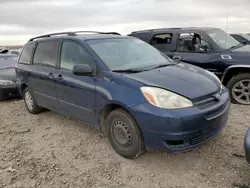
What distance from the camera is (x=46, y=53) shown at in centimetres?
489

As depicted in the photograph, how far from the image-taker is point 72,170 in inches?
136

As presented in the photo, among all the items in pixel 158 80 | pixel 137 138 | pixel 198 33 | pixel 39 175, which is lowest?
pixel 39 175

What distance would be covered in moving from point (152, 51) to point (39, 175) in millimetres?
2643

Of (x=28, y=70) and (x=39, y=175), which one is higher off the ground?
(x=28, y=70)

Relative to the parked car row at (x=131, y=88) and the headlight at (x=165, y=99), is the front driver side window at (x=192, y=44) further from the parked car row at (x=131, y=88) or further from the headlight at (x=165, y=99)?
the headlight at (x=165, y=99)

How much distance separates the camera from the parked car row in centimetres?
311

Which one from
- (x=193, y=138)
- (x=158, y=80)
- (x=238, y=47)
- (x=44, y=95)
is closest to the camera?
(x=193, y=138)

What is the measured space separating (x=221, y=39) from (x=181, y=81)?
10.9ft

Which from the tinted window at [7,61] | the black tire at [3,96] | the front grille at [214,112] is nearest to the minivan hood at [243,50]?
the front grille at [214,112]

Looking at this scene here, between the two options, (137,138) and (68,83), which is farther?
(68,83)

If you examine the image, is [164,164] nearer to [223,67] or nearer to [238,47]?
[223,67]

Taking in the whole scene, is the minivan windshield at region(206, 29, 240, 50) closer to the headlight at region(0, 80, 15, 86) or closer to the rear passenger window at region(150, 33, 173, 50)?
the rear passenger window at region(150, 33, 173, 50)

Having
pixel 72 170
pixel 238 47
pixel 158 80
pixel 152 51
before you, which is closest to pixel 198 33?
pixel 238 47

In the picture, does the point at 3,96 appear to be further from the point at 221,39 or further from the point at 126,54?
the point at 221,39
